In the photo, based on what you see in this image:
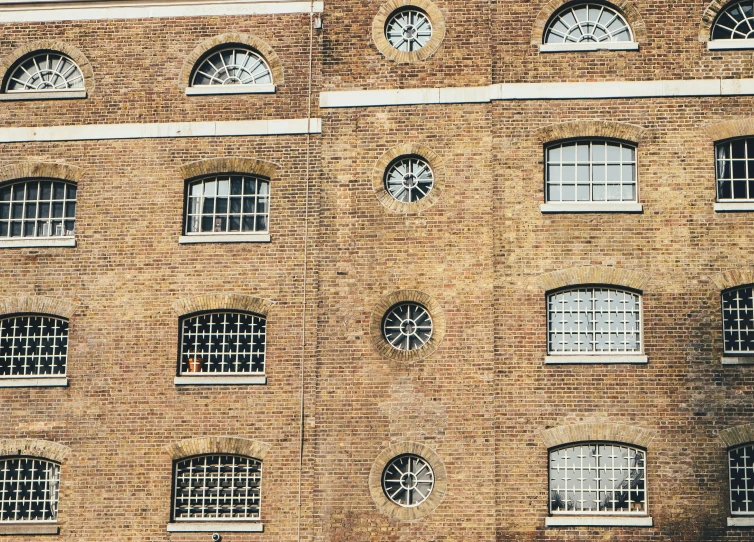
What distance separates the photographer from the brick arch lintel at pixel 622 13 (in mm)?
25172

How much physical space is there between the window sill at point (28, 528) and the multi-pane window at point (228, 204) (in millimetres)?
6567

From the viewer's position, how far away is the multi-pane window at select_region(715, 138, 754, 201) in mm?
24703

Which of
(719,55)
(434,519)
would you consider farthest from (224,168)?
(719,55)

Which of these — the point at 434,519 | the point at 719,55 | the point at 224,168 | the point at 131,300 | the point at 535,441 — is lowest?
the point at 434,519

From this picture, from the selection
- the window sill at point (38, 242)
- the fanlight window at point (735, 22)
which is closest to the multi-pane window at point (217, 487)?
the window sill at point (38, 242)

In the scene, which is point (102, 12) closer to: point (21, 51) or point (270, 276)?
point (21, 51)

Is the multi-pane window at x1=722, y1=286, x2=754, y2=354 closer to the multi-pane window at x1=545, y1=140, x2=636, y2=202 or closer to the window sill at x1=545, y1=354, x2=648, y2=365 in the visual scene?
the window sill at x1=545, y1=354, x2=648, y2=365

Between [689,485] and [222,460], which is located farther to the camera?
[222,460]

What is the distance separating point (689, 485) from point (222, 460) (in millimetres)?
9171

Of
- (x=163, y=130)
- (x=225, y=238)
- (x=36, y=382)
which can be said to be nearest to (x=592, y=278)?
(x=225, y=238)

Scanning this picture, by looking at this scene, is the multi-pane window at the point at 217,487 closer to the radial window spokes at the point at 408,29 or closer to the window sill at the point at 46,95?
the window sill at the point at 46,95

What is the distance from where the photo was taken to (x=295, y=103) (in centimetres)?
2602

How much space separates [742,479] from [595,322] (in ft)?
13.4

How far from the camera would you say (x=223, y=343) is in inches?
1001
